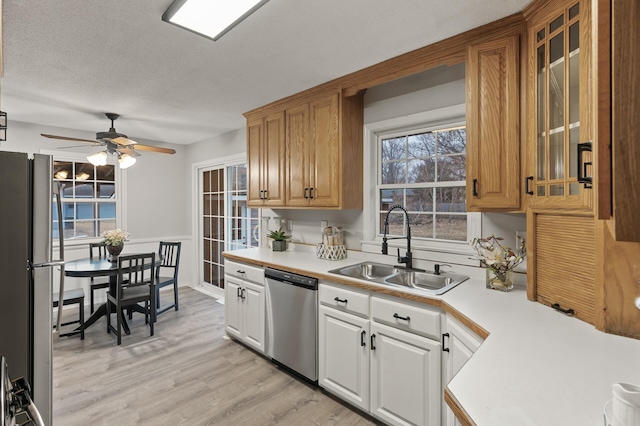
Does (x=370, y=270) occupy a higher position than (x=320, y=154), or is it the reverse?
(x=320, y=154)

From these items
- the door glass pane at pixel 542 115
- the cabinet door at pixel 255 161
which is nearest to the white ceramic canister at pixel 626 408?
the door glass pane at pixel 542 115

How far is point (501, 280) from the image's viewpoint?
1891 millimetres

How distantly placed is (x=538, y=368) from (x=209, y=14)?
7.03ft

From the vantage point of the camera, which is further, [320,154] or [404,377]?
[320,154]

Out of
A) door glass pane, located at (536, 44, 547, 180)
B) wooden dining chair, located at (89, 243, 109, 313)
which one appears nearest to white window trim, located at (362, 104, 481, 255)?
door glass pane, located at (536, 44, 547, 180)

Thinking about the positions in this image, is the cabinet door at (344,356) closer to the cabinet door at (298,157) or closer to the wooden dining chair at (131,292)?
the cabinet door at (298,157)

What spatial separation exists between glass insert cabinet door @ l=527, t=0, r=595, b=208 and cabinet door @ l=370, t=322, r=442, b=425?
100cm

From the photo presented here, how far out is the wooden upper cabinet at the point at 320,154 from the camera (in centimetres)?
271

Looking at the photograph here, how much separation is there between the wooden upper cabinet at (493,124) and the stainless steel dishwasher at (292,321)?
132 cm

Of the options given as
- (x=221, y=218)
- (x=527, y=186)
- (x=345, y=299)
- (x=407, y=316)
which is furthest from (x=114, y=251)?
(x=527, y=186)

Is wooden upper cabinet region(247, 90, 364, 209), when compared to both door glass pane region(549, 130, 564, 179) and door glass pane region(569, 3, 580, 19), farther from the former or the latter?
door glass pane region(569, 3, 580, 19)

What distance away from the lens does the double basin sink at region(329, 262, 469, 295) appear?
2.19 m

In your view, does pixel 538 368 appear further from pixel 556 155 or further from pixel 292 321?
pixel 292 321

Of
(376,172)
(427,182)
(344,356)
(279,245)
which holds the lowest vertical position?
(344,356)
